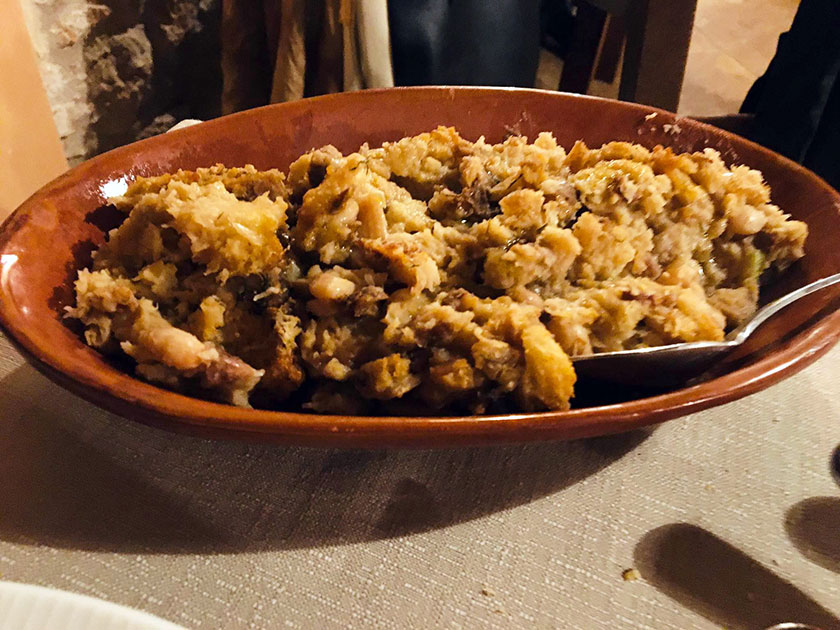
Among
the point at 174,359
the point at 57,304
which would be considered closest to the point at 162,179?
the point at 57,304

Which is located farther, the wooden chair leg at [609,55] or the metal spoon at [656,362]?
the wooden chair leg at [609,55]

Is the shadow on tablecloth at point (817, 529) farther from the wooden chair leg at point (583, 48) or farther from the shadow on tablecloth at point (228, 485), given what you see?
the wooden chair leg at point (583, 48)

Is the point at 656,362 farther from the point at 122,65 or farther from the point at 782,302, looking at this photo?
the point at 122,65

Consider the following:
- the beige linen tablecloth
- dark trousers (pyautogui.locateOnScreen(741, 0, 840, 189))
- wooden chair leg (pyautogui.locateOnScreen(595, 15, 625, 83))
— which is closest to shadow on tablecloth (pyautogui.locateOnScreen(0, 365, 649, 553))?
the beige linen tablecloth

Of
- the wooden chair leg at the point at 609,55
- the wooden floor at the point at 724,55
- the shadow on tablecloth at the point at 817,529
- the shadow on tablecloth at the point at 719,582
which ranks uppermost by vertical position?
the shadow on tablecloth at the point at 719,582

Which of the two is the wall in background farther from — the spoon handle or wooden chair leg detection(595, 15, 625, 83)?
the spoon handle

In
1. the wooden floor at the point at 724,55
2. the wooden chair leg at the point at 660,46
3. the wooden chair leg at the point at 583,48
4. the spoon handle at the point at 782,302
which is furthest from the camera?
the wooden floor at the point at 724,55

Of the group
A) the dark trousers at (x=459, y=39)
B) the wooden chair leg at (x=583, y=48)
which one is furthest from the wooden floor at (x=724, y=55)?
the dark trousers at (x=459, y=39)
